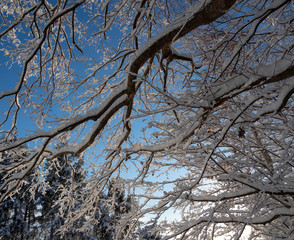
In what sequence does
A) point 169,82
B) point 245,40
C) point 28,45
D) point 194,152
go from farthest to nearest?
point 169,82 < point 28,45 < point 194,152 < point 245,40

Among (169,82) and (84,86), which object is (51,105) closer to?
(84,86)

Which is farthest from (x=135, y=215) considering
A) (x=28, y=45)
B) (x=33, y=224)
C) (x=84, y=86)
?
(x=33, y=224)

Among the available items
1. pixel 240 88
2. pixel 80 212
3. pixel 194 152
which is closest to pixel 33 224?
pixel 80 212

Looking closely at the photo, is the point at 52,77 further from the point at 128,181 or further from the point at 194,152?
the point at 194,152

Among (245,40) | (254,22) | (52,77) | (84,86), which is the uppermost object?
(52,77)

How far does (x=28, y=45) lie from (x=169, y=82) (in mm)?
3254

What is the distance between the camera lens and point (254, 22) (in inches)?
74.4

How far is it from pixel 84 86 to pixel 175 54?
7.19 ft

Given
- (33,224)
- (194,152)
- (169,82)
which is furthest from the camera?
(33,224)

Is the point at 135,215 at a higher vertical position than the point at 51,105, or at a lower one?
lower

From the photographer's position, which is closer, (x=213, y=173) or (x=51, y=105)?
(x=213, y=173)

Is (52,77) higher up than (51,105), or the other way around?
(52,77)

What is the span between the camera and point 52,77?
4598mm

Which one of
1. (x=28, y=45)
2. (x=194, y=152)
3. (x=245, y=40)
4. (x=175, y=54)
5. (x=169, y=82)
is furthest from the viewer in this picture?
(x=169, y=82)
